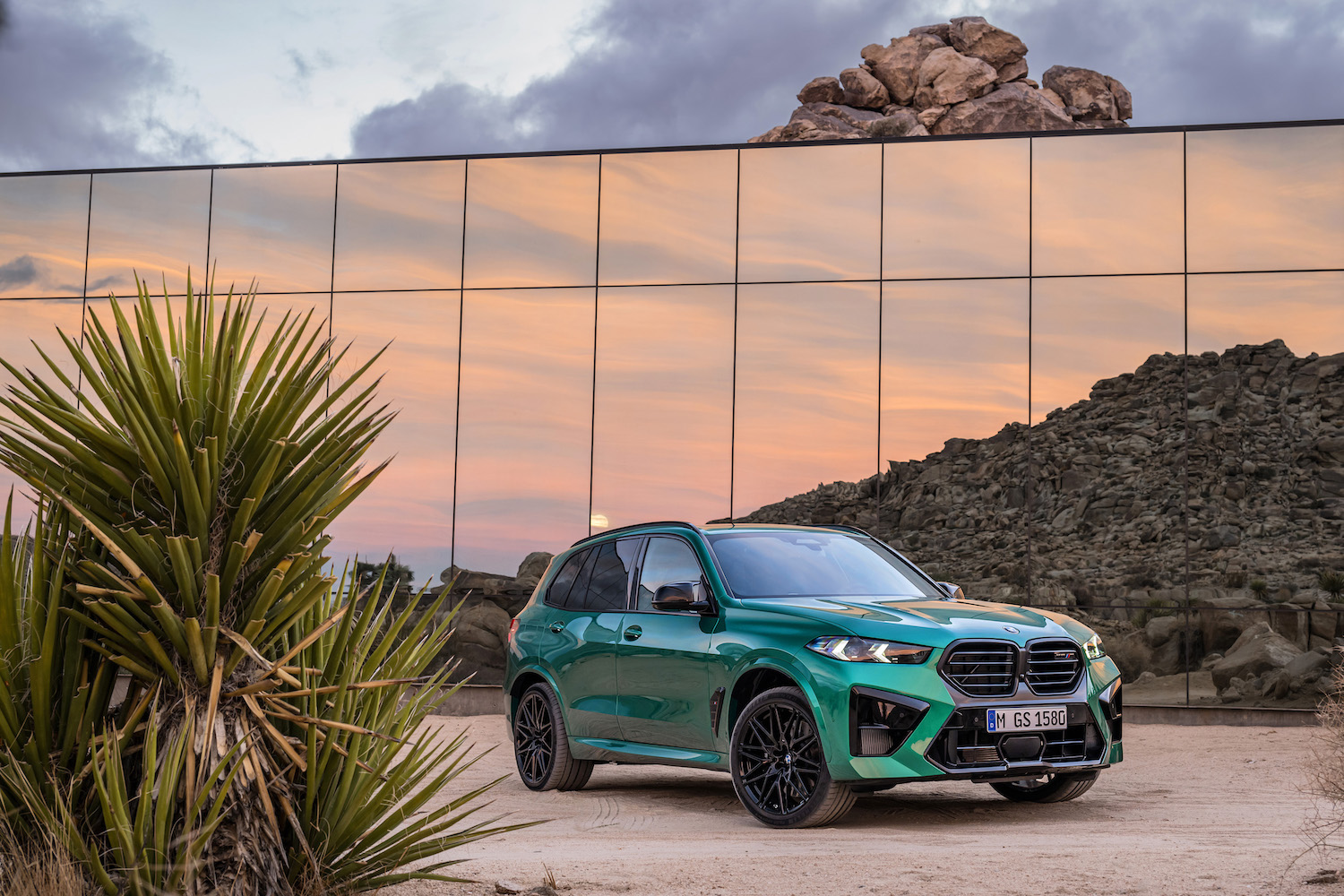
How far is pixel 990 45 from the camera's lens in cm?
7412

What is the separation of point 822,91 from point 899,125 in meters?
9.10

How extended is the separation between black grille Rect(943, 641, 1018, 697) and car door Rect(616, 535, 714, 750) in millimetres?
1580

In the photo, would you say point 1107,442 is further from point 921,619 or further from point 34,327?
point 34,327

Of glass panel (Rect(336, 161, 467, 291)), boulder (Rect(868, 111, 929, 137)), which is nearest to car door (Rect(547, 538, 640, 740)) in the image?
glass panel (Rect(336, 161, 467, 291))

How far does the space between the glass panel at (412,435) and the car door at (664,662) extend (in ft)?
33.4

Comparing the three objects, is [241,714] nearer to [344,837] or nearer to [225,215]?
[344,837]

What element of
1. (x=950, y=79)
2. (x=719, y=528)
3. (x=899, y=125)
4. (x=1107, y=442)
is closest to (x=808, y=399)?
(x=1107, y=442)

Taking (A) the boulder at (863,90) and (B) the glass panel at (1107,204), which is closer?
(B) the glass panel at (1107,204)

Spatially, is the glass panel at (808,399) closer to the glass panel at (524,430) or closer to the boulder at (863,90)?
the glass panel at (524,430)

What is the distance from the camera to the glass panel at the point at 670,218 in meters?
19.0

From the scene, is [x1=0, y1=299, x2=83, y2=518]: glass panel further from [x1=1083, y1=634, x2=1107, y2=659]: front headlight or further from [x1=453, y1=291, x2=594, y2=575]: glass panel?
[x1=1083, y1=634, x2=1107, y2=659]: front headlight

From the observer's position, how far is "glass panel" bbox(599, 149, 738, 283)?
1905 centimetres

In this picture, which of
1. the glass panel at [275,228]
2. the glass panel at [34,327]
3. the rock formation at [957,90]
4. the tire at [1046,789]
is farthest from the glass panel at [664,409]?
the rock formation at [957,90]

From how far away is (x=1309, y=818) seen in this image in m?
7.48
